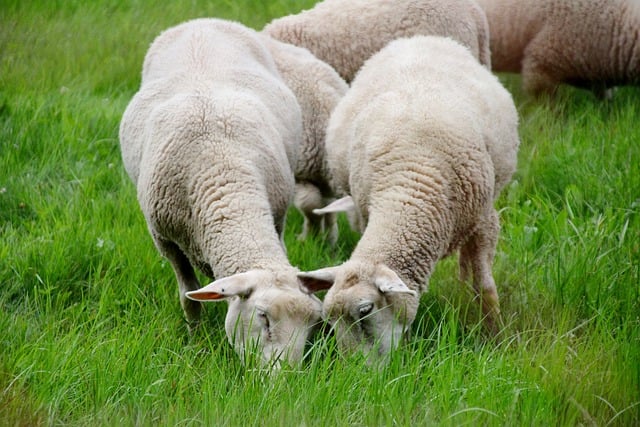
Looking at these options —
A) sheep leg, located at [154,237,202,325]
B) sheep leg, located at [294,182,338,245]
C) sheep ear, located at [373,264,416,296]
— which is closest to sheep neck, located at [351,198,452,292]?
sheep ear, located at [373,264,416,296]

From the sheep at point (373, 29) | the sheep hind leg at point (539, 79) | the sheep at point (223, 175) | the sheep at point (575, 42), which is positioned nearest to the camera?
the sheep at point (223, 175)

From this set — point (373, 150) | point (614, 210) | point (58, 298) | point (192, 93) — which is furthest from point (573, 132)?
point (58, 298)

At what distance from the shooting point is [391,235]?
3.98 meters

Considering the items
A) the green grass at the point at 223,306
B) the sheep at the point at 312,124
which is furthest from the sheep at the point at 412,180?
the sheep at the point at 312,124

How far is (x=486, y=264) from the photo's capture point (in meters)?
4.54

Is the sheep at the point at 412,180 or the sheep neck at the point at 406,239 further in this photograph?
the sheep neck at the point at 406,239

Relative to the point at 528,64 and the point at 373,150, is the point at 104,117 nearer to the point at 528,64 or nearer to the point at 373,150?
the point at 373,150

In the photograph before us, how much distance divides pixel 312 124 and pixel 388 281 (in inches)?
93.0

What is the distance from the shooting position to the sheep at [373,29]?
21.5 ft

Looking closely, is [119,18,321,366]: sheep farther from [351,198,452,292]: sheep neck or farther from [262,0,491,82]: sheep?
[262,0,491,82]: sheep

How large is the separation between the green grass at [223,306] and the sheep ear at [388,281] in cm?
28

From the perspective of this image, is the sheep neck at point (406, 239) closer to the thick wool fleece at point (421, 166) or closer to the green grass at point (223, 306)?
the thick wool fleece at point (421, 166)

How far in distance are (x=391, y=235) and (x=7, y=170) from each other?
2879 millimetres

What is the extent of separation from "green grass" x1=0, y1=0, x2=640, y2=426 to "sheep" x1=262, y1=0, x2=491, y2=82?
911 mm
